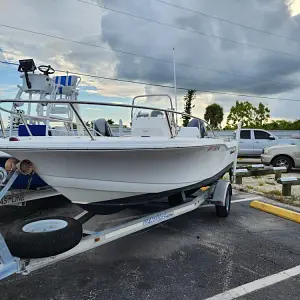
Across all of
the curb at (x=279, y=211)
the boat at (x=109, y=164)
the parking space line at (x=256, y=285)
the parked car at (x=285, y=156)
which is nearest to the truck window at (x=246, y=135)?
the parked car at (x=285, y=156)

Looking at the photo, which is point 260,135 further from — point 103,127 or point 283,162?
point 103,127

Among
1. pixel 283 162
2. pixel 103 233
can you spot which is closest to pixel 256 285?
pixel 103 233

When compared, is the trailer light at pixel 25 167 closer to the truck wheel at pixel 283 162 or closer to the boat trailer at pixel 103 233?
the boat trailer at pixel 103 233

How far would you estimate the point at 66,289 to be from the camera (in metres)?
2.82

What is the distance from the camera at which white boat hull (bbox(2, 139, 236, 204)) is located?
293 cm

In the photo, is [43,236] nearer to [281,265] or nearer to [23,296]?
[23,296]

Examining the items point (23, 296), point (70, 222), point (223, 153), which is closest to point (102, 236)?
point (70, 222)

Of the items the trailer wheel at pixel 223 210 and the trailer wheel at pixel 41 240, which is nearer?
the trailer wheel at pixel 41 240

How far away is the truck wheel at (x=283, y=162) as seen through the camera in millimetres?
10070

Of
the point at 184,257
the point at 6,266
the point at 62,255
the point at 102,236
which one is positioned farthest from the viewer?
the point at 184,257

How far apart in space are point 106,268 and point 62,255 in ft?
2.82

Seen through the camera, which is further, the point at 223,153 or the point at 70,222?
the point at 223,153

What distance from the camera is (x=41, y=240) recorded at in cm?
234

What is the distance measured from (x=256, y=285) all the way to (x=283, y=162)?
8.02 meters
